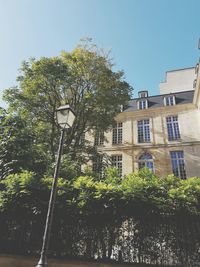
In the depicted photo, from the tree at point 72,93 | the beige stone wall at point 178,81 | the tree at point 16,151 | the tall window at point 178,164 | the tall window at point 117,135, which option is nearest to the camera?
the tree at point 16,151

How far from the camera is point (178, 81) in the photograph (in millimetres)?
27641

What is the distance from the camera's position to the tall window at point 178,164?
64.0 ft

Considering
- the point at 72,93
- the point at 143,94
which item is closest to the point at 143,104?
the point at 143,94

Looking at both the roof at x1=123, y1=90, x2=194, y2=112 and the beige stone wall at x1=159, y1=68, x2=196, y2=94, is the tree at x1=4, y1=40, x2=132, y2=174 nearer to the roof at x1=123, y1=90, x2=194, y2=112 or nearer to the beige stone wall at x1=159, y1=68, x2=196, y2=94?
the roof at x1=123, y1=90, x2=194, y2=112

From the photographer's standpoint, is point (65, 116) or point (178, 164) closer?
point (65, 116)

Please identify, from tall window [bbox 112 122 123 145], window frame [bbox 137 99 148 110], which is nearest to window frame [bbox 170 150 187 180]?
tall window [bbox 112 122 123 145]

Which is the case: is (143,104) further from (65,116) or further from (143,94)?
(65,116)

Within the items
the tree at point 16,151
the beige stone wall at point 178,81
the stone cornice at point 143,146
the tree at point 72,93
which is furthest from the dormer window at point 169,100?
the tree at point 16,151

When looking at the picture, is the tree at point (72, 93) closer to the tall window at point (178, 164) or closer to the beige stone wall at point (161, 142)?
the beige stone wall at point (161, 142)

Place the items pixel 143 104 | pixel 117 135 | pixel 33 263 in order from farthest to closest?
pixel 143 104 < pixel 117 135 < pixel 33 263

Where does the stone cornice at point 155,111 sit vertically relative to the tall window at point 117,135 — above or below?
above

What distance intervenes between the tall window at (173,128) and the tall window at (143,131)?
6.64 feet

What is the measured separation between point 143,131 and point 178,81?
392 inches

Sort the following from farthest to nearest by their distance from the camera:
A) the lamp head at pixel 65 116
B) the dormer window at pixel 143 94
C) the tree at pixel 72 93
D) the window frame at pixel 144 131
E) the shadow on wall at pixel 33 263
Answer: the dormer window at pixel 143 94 < the window frame at pixel 144 131 < the tree at pixel 72 93 < the shadow on wall at pixel 33 263 < the lamp head at pixel 65 116
